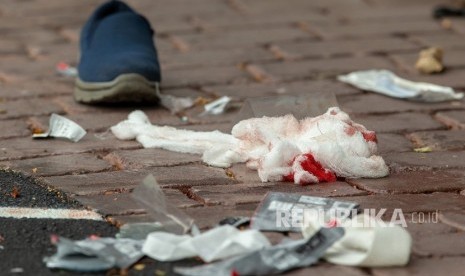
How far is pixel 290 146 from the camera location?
3.87 meters

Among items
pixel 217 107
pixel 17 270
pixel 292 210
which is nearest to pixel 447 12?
pixel 217 107

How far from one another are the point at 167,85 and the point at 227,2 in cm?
190

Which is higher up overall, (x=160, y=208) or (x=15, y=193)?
(x=160, y=208)

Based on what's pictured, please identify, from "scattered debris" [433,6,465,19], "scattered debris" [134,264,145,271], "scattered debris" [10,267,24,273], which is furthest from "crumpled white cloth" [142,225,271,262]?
"scattered debris" [433,6,465,19]

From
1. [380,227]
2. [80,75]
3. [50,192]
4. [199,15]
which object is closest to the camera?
[380,227]

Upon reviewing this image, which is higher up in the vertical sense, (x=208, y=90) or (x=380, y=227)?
(x=380, y=227)

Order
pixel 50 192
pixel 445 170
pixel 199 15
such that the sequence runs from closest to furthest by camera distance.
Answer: pixel 50 192 < pixel 445 170 < pixel 199 15

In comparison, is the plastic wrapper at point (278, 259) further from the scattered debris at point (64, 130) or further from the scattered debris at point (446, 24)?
the scattered debris at point (446, 24)

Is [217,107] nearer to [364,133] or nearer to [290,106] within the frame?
[290,106]

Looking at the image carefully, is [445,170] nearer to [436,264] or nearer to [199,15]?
[436,264]

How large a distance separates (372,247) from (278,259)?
25 cm

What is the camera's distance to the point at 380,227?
10.1 ft

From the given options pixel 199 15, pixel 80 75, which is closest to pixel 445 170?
pixel 80 75

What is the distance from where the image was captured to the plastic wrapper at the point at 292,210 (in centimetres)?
333
